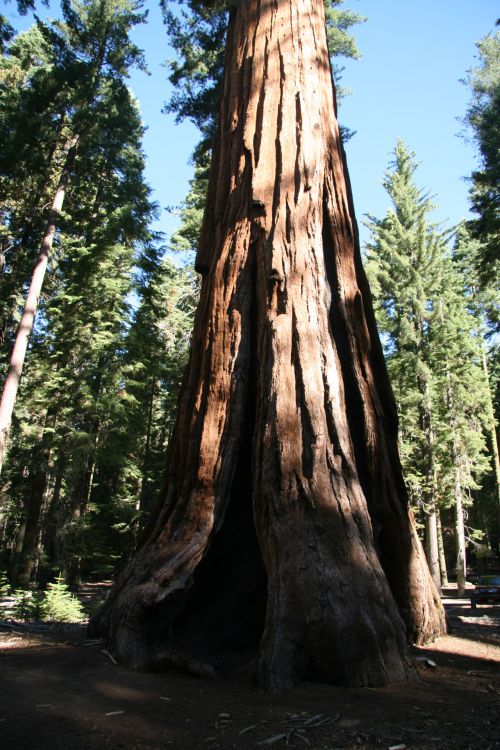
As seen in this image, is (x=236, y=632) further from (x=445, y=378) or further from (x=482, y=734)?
(x=445, y=378)

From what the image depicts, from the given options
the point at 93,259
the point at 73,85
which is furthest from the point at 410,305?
the point at 73,85

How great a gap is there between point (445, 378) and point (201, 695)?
22403 millimetres

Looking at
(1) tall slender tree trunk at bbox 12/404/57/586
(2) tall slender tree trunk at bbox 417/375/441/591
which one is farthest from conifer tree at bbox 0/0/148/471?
(2) tall slender tree trunk at bbox 417/375/441/591

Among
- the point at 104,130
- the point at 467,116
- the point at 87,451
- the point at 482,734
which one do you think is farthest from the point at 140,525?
the point at 467,116

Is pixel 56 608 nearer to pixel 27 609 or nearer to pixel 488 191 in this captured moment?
pixel 27 609

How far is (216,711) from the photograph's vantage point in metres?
2.79

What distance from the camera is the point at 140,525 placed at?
679 inches

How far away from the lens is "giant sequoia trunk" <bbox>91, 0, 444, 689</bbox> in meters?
3.52

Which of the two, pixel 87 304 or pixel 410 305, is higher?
pixel 410 305

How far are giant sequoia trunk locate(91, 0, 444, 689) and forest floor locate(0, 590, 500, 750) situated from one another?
10.5 inches

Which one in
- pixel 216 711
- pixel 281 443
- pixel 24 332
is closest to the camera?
pixel 216 711

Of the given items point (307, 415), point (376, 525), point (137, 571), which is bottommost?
point (137, 571)

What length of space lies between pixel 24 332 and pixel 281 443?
402 inches

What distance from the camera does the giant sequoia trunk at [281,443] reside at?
352cm
